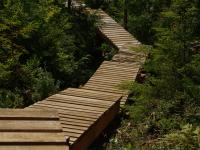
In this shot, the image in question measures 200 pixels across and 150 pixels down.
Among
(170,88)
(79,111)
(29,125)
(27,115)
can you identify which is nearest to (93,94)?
(79,111)

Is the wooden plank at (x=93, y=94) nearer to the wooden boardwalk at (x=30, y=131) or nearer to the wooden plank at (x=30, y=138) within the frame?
the wooden boardwalk at (x=30, y=131)

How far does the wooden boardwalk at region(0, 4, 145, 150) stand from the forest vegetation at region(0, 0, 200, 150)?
438 mm

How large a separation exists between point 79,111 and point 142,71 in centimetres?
472

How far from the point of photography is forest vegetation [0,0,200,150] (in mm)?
8734

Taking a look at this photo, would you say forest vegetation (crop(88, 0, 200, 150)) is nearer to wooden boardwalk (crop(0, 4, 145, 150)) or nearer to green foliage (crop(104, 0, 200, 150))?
green foliage (crop(104, 0, 200, 150))

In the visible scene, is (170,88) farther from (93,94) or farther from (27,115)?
(27,115)

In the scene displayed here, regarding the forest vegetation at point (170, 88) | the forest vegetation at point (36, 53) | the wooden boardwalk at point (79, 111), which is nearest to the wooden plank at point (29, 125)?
the wooden boardwalk at point (79, 111)

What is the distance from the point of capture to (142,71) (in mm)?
13125

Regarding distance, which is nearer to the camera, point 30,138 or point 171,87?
point 30,138

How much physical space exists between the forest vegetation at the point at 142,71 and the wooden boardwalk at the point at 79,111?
0.44m

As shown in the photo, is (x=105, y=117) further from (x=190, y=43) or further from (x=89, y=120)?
(x=190, y=43)

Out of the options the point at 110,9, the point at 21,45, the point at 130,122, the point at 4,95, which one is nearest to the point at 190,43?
the point at 130,122

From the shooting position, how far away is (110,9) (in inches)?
837

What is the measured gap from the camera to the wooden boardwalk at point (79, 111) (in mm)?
3217
